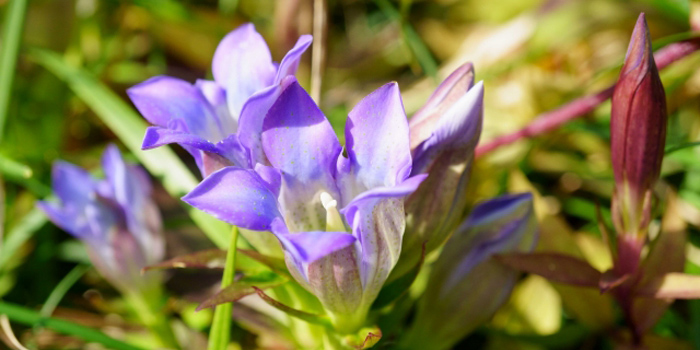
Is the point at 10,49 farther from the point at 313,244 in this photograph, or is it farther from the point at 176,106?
the point at 313,244

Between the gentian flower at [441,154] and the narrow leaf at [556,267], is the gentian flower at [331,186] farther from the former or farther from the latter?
the narrow leaf at [556,267]

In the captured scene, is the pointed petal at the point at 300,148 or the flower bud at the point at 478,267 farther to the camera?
the flower bud at the point at 478,267

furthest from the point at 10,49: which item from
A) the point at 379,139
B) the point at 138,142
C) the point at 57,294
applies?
the point at 379,139

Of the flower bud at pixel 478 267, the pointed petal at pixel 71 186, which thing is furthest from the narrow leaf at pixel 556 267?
the pointed petal at pixel 71 186

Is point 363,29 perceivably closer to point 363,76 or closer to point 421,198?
point 363,76

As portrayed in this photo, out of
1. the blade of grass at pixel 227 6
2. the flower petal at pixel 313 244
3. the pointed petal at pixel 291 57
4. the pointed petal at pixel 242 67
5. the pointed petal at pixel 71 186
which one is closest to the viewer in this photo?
the flower petal at pixel 313 244

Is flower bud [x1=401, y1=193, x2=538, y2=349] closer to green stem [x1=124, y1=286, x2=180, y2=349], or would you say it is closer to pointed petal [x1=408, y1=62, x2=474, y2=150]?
pointed petal [x1=408, y1=62, x2=474, y2=150]

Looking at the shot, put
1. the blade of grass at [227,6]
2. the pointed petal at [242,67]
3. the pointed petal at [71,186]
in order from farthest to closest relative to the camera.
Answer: the blade of grass at [227,6], the pointed petal at [71,186], the pointed petal at [242,67]
